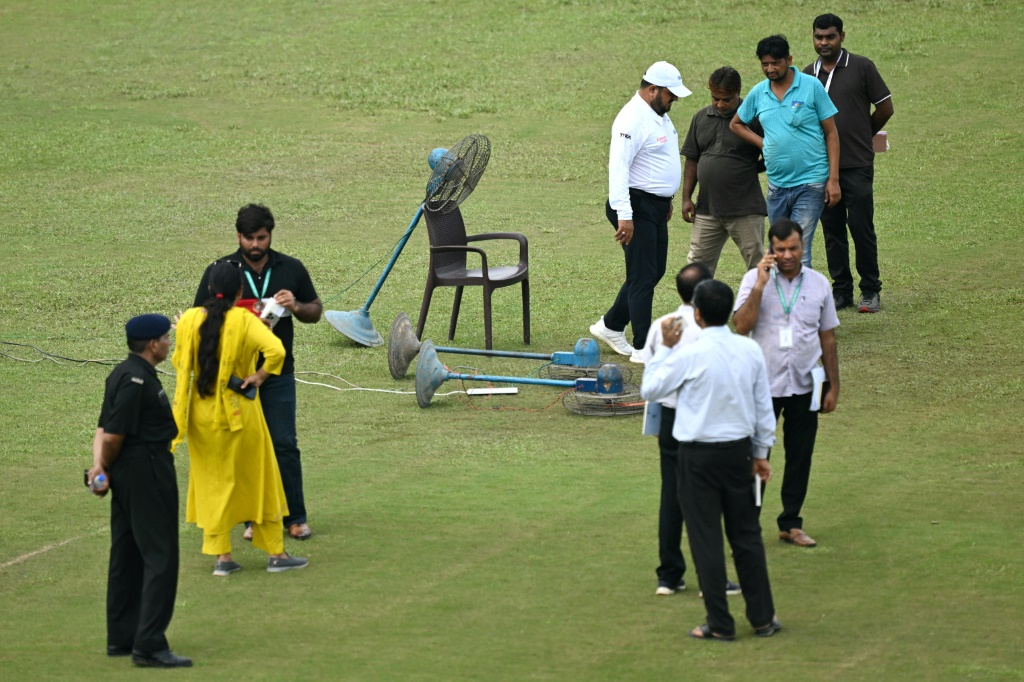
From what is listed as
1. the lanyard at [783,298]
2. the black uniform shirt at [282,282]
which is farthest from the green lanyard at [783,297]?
the black uniform shirt at [282,282]

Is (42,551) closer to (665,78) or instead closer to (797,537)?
(797,537)

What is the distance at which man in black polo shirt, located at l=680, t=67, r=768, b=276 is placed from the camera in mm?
10664

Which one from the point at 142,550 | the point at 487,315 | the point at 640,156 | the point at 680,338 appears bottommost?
the point at 142,550

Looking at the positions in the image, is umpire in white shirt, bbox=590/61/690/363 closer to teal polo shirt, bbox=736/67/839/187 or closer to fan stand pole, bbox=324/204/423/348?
teal polo shirt, bbox=736/67/839/187

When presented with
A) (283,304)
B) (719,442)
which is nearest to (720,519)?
(719,442)

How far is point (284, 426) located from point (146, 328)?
1.53 m

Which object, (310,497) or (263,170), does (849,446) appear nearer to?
(310,497)

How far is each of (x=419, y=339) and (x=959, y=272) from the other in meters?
5.51

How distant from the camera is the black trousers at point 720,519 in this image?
5801 mm

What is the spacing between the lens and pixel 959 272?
44.4ft

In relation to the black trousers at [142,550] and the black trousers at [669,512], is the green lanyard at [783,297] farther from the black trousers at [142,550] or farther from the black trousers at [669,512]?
the black trousers at [142,550]

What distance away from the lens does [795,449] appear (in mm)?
7066

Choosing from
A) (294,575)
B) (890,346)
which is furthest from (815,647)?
(890,346)

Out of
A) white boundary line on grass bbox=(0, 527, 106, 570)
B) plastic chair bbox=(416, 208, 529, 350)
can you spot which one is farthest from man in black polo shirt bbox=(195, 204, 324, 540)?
plastic chair bbox=(416, 208, 529, 350)
